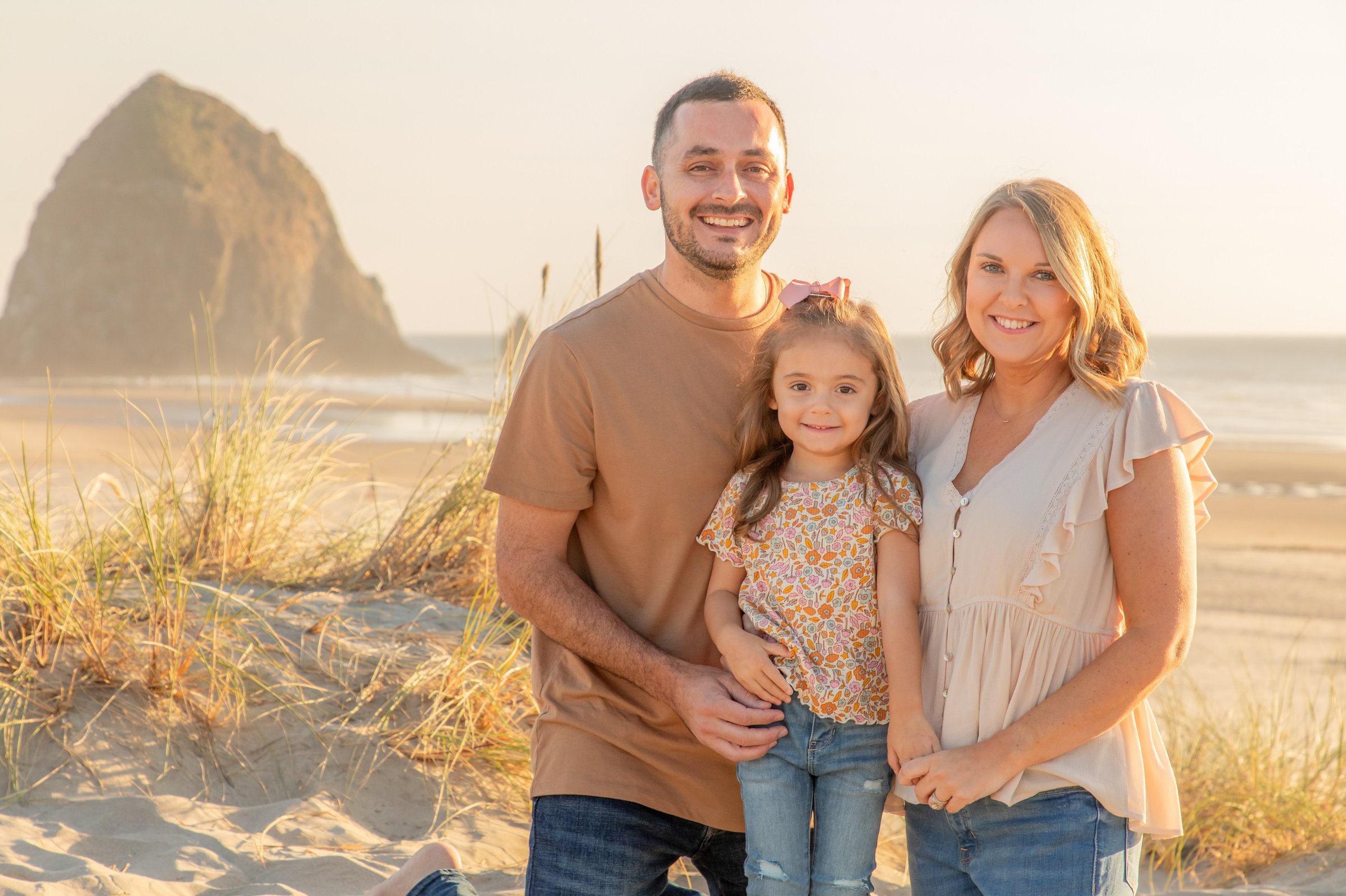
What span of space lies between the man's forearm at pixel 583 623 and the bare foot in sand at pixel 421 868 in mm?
584

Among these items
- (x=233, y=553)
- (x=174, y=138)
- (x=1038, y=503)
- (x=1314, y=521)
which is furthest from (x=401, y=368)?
(x=1038, y=503)

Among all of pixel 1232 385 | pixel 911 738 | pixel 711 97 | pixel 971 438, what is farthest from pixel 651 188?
pixel 1232 385

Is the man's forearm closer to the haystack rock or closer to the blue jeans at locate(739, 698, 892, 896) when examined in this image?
the blue jeans at locate(739, 698, 892, 896)

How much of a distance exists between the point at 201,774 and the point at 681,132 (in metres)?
2.49

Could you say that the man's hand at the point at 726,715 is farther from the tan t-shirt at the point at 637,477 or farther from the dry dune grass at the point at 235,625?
the dry dune grass at the point at 235,625

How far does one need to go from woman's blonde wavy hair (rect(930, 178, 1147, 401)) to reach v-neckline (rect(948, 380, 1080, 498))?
69 millimetres

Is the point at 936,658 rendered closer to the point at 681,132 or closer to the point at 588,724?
the point at 588,724

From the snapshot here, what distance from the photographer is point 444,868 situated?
2611 millimetres

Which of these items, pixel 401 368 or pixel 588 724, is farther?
pixel 401 368

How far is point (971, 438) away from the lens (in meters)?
2.40

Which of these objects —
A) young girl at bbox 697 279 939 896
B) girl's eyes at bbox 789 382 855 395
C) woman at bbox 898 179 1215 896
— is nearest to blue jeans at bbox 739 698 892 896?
young girl at bbox 697 279 939 896

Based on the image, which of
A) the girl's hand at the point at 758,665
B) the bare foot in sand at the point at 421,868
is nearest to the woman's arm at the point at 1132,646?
the girl's hand at the point at 758,665

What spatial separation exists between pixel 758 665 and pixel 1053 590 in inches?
24.9

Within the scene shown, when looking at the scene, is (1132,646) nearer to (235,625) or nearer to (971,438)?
(971,438)
